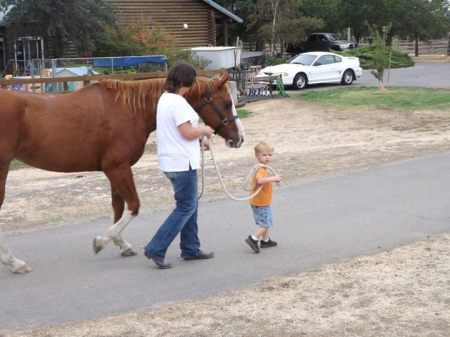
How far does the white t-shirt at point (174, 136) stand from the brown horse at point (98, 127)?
1.16 feet

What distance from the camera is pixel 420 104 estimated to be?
2206cm

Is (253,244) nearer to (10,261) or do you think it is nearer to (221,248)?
(221,248)

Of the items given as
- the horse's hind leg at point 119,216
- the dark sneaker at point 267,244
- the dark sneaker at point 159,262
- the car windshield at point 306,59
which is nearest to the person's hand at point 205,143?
the horse's hind leg at point 119,216

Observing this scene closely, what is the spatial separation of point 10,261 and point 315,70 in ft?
82.5

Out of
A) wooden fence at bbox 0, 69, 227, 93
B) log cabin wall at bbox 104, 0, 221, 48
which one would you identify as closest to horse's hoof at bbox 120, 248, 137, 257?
wooden fence at bbox 0, 69, 227, 93

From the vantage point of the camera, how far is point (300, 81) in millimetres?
29812

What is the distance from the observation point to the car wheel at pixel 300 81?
29559 mm

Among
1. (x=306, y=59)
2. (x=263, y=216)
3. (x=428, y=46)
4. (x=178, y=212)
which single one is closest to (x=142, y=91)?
(x=178, y=212)

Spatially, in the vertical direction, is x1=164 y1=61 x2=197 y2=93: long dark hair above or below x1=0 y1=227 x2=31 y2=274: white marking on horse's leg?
above

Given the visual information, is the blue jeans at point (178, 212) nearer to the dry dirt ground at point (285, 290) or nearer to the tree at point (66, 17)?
the dry dirt ground at point (285, 290)

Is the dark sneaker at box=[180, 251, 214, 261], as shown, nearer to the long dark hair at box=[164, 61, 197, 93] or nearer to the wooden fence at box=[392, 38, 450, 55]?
the long dark hair at box=[164, 61, 197, 93]

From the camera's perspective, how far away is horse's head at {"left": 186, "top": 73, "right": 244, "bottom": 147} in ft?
21.4

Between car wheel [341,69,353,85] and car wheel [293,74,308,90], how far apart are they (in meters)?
2.20

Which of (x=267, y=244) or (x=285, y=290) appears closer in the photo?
(x=285, y=290)
